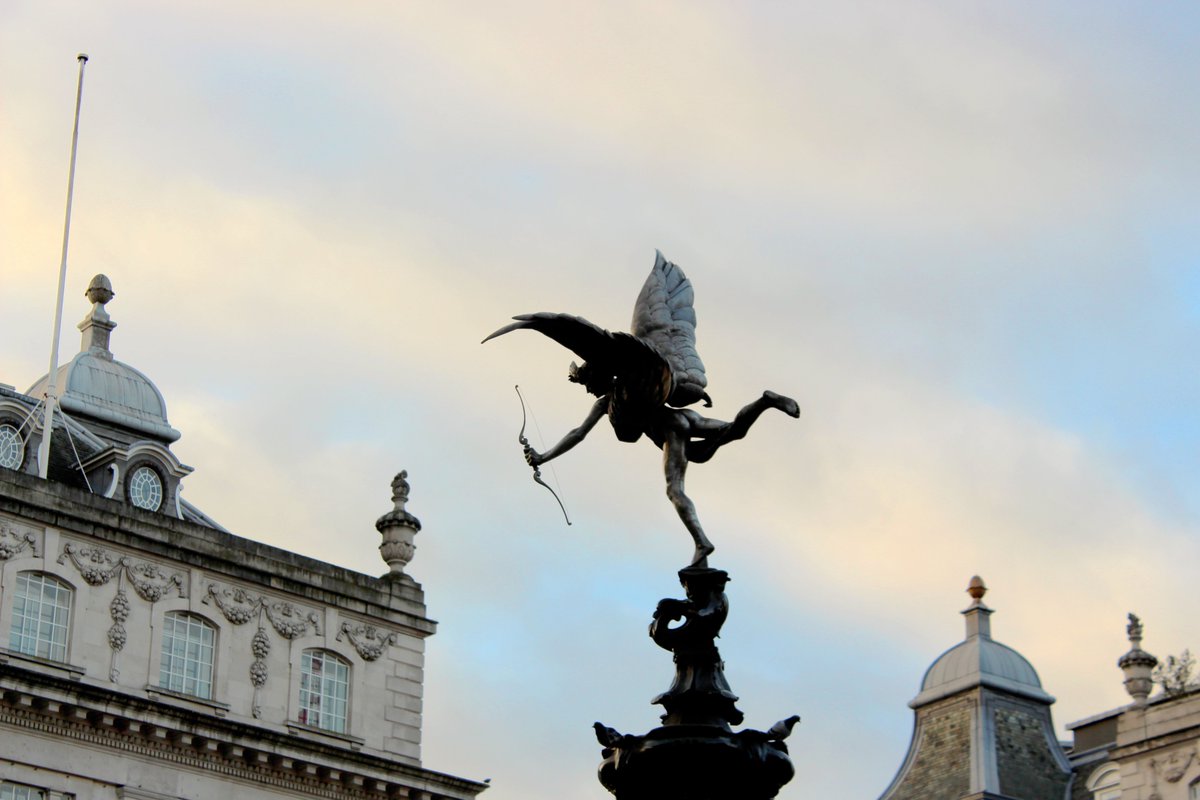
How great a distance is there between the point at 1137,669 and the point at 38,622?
2617 cm

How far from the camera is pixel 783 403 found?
17031mm

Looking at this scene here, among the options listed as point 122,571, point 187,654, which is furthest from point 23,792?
point 122,571

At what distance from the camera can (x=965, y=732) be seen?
59312 mm

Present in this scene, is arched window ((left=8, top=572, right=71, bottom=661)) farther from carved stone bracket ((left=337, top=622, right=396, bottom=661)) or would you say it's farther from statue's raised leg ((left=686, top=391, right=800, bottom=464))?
statue's raised leg ((left=686, top=391, right=800, bottom=464))

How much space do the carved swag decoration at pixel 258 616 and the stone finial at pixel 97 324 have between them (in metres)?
7.97

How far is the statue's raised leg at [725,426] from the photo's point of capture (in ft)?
55.9

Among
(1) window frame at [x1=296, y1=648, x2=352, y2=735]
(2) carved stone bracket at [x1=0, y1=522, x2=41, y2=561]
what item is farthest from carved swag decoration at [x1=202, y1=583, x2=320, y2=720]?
(2) carved stone bracket at [x1=0, y1=522, x2=41, y2=561]

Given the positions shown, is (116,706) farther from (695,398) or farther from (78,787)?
(695,398)

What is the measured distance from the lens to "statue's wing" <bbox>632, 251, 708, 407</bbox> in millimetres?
17875

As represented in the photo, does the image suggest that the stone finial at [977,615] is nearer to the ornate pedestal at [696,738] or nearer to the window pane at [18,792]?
the window pane at [18,792]

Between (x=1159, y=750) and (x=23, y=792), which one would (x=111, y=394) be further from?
(x=1159, y=750)

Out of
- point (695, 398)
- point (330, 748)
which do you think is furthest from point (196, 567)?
point (695, 398)

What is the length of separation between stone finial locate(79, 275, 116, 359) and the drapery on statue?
34936mm

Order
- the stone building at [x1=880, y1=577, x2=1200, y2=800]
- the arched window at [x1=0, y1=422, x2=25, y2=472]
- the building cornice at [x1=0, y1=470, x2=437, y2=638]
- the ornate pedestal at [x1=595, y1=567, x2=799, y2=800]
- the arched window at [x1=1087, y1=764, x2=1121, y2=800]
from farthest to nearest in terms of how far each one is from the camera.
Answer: the arched window at [x1=1087, y1=764, x2=1121, y2=800] → the stone building at [x1=880, y1=577, x2=1200, y2=800] → the arched window at [x1=0, y1=422, x2=25, y2=472] → the building cornice at [x1=0, y1=470, x2=437, y2=638] → the ornate pedestal at [x1=595, y1=567, x2=799, y2=800]
